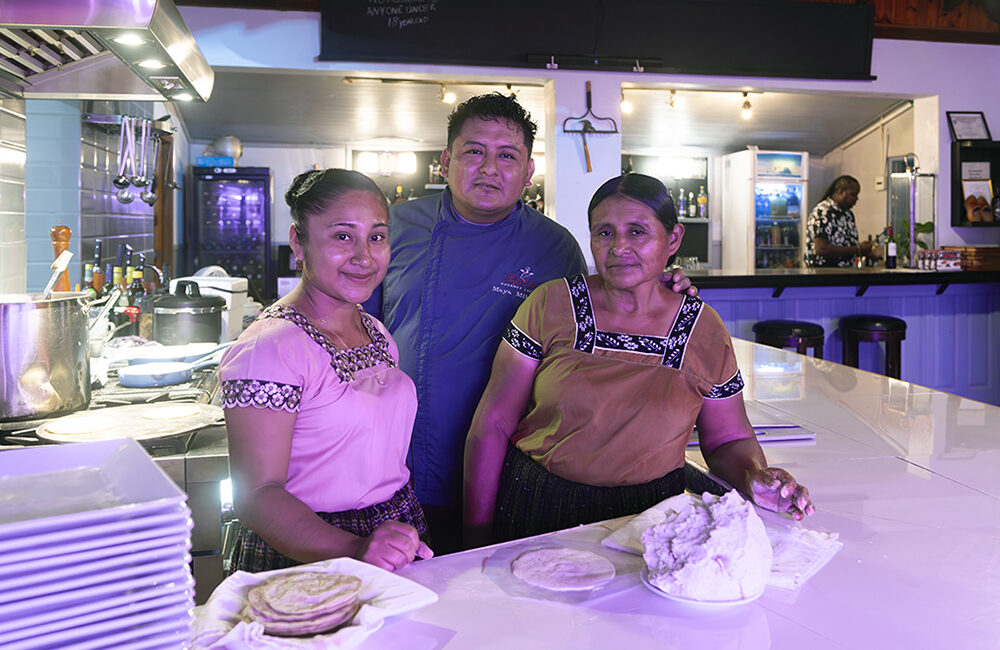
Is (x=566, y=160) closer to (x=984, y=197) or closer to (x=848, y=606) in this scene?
(x=984, y=197)

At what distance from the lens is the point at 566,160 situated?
5.95 m

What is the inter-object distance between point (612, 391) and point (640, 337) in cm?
15

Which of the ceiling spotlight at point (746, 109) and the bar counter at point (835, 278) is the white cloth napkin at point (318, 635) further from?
the ceiling spotlight at point (746, 109)

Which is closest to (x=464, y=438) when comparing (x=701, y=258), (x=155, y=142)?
(x=155, y=142)

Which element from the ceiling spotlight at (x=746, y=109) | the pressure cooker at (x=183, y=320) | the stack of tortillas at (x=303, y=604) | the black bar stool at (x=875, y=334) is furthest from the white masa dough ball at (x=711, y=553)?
the ceiling spotlight at (x=746, y=109)

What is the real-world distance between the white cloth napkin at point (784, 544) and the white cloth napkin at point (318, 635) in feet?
1.33

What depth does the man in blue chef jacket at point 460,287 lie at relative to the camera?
2135 millimetres

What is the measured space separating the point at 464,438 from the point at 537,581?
3.51 ft

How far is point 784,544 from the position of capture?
51.9 inches

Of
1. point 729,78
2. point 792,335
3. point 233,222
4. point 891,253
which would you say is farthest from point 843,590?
point 233,222

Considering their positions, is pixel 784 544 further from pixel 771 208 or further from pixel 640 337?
pixel 771 208

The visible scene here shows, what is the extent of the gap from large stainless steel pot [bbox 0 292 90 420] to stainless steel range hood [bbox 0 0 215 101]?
0.63 metres

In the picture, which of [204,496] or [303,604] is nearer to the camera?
[303,604]

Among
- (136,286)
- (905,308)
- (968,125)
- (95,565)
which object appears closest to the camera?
(95,565)
